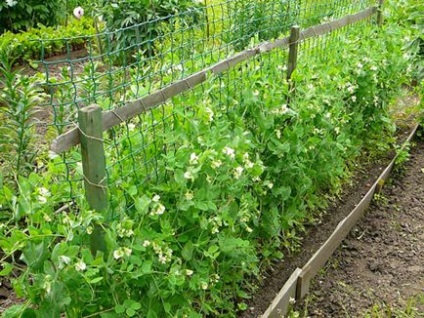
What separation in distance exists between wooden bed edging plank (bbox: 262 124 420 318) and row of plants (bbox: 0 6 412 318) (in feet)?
0.60

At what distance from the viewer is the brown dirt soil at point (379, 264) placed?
126 inches

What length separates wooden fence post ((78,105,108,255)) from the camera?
1.97 m

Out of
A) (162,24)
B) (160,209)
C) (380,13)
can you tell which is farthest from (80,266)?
(380,13)

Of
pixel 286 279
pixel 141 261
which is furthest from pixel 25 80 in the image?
pixel 286 279

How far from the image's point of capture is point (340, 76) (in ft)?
12.5

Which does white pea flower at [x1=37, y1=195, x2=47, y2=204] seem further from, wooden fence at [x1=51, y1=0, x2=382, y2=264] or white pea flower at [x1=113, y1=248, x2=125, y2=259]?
white pea flower at [x1=113, y1=248, x2=125, y2=259]

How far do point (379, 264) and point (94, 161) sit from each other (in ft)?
7.52

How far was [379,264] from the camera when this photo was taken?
3545 mm

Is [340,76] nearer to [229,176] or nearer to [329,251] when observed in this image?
[329,251]

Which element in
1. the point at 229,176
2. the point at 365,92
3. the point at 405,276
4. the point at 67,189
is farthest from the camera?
the point at 365,92

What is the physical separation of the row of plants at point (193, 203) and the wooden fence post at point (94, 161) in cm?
6

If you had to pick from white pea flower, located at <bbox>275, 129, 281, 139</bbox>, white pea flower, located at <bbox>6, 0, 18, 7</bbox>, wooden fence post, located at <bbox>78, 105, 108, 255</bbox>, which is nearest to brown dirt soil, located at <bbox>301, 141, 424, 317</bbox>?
white pea flower, located at <bbox>275, 129, 281, 139</bbox>

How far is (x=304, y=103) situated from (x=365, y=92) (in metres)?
1.14

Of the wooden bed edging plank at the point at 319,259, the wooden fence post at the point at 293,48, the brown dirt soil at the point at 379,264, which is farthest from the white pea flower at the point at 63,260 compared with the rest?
the wooden fence post at the point at 293,48
